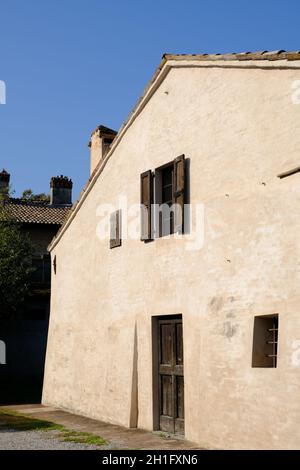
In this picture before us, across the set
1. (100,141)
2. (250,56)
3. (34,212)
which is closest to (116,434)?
(250,56)

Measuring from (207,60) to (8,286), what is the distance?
13802 mm

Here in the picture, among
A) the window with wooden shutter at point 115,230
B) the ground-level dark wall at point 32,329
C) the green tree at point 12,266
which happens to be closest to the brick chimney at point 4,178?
the ground-level dark wall at point 32,329

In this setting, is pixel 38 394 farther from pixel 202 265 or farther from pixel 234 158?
pixel 234 158

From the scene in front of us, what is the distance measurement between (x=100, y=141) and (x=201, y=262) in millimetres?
7064

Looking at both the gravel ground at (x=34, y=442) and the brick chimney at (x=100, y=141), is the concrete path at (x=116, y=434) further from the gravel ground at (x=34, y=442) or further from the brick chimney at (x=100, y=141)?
the brick chimney at (x=100, y=141)

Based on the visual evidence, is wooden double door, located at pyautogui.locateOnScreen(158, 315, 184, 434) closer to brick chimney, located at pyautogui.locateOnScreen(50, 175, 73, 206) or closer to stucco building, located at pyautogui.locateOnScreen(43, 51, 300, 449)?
stucco building, located at pyautogui.locateOnScreen(43, 51, 300, 449)

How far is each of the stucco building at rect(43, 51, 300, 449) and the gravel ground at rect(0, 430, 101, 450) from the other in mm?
1716

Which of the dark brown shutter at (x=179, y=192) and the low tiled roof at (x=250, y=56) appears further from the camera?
the dark brown shutter at (x=179, y=192)

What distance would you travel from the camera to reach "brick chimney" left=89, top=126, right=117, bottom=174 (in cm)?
1638

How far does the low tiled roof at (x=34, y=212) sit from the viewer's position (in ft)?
85.5

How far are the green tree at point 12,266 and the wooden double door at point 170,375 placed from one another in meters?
11.4

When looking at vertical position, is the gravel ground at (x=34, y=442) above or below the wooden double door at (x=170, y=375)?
below

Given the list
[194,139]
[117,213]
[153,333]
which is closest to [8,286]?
[117,213]
